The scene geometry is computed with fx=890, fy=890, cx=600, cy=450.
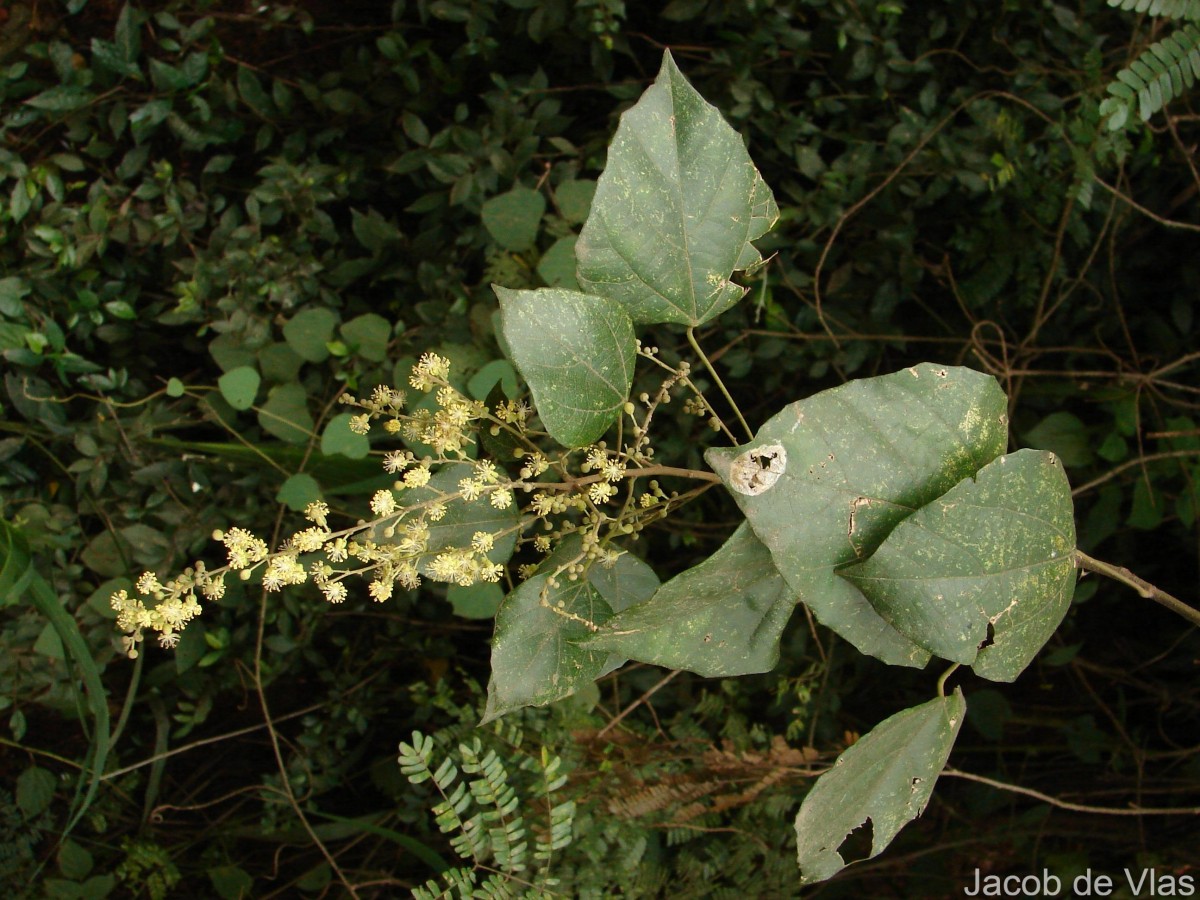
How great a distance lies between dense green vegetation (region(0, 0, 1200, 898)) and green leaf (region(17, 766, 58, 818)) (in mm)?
103

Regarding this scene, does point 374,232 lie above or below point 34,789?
above

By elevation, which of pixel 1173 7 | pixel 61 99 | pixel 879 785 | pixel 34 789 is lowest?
pixel 34 789

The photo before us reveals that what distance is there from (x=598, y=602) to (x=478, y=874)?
3.03 feet

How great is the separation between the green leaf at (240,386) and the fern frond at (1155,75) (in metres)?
1.30

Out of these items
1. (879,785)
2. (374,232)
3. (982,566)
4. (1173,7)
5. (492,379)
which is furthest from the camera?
(374,232)

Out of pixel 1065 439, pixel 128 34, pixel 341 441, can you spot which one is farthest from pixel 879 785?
pixel 128 34

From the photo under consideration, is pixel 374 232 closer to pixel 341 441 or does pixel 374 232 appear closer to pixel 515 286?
pixel 515 286

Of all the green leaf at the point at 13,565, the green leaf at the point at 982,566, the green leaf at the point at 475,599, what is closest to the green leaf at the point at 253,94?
the green leaf at the point at 13,565

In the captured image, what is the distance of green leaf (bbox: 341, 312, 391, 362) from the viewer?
4.88ft

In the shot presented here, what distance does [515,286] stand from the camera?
Result: 1465 mm

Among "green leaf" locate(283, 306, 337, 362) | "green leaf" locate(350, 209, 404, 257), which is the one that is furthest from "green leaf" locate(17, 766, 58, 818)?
"green leaf" locate(350, 209, 404, 257)

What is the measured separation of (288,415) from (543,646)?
78 centimetres

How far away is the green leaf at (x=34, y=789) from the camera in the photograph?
1845 millimetres

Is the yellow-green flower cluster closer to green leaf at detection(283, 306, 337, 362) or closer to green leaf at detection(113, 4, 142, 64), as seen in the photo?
green leaf at detection(283, 306, 337, 362)
